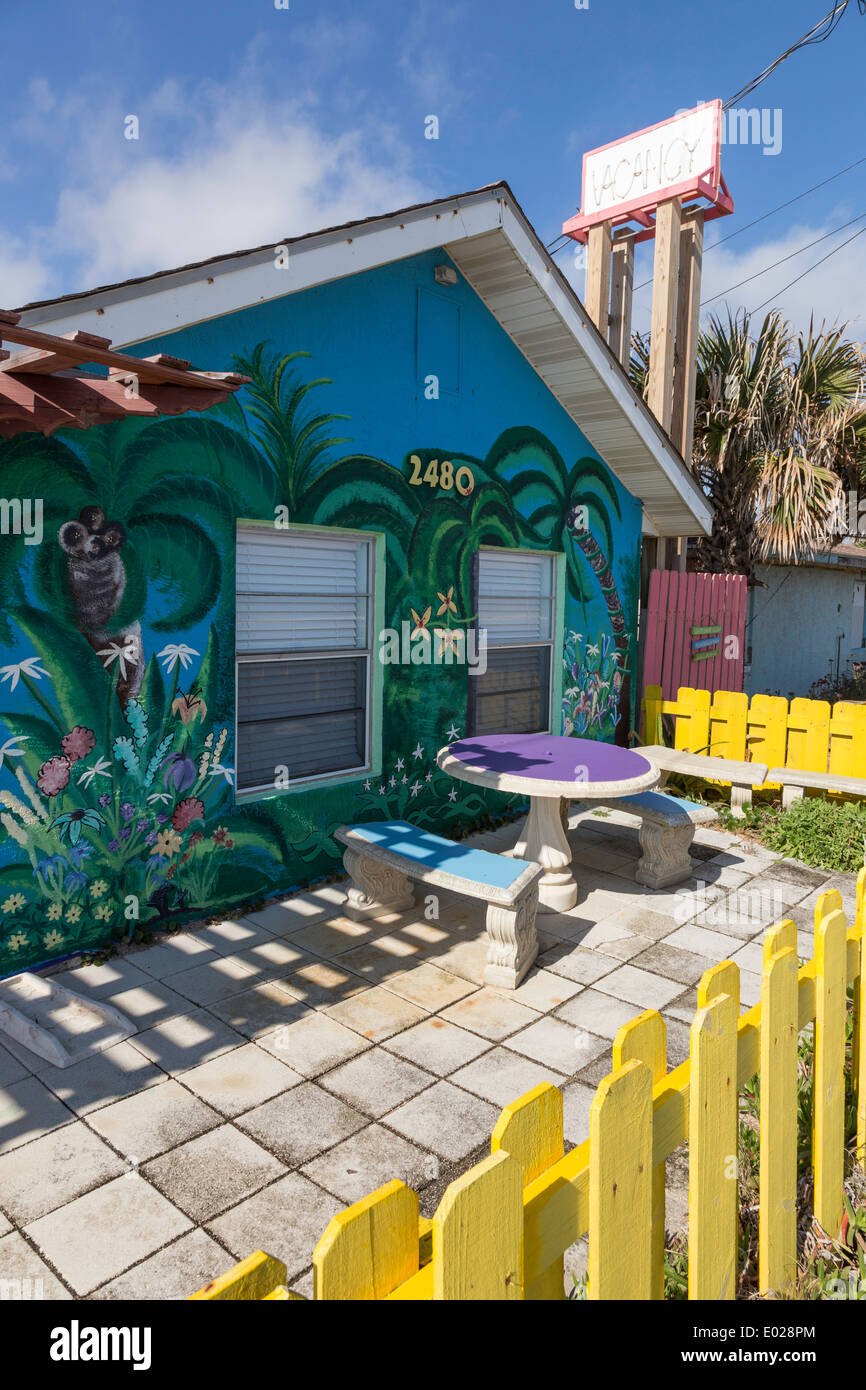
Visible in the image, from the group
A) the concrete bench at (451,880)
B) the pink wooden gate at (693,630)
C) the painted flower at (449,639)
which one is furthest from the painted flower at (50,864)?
the pink wooden gate at (693,630)

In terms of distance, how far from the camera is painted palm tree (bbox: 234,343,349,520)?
17.5 ft

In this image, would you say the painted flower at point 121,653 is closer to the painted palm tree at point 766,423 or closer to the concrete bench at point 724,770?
the concrete bench at point 724,770

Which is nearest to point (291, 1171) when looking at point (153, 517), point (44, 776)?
point (44, 776)

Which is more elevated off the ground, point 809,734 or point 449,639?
point 449,639

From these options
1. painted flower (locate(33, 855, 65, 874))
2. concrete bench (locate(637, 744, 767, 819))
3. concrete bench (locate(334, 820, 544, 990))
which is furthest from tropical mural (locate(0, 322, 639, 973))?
concrete bench (locate(637, 744, 767, 819))

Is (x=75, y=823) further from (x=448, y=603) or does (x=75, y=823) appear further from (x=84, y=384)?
(x=448, y=603)

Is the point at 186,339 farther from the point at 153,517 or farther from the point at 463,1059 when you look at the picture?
the point at 463,1059

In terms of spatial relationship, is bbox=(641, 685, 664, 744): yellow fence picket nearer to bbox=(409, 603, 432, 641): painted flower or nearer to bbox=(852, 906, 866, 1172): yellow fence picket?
bbox=(409, 603, 432, 641): painted flower

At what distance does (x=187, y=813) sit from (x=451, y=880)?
A: 179 centimetres

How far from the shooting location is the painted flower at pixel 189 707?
5117 mm

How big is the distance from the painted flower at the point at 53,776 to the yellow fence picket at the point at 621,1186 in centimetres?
378

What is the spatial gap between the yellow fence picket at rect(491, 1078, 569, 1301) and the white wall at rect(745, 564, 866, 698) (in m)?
13.7

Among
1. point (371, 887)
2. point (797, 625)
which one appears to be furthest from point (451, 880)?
point (797, 625)

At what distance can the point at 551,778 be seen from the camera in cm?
530
